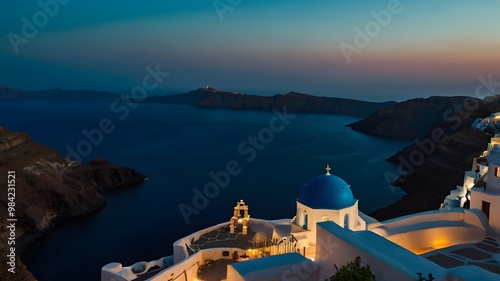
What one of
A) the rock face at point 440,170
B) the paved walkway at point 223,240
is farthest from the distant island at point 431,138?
the paved walkway at point 223,240

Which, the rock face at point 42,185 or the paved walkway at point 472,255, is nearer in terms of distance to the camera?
the paved walkway at point 472,255

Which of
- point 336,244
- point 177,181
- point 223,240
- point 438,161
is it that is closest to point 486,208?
point 336,244

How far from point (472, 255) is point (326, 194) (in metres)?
4.84

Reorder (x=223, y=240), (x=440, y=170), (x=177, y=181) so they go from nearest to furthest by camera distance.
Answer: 1. (x=223, y=240)
2. (x=440, y=170)
3. (x=177, y=181)

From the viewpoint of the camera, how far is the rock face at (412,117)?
275 ft

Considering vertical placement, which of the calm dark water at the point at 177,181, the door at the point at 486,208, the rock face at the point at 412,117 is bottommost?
the calm dark water at the point at 177,181

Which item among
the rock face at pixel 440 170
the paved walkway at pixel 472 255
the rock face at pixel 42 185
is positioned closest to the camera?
the paved walkway at pixel 472 255

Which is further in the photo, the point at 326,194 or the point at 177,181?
the point at 177,181

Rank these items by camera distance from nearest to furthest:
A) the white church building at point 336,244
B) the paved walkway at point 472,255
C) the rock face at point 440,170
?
the white church building at point 336,244, the paved walkway at point 472,255, the rock face at point 440,170

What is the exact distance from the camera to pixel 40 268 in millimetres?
26609

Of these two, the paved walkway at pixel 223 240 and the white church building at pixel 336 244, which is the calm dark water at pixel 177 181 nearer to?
the paved walkway at pixel 223 240

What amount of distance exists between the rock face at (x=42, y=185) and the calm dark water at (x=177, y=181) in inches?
43.5

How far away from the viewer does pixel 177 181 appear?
47.3 meters

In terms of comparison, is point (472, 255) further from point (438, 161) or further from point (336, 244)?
point (438, 161)
